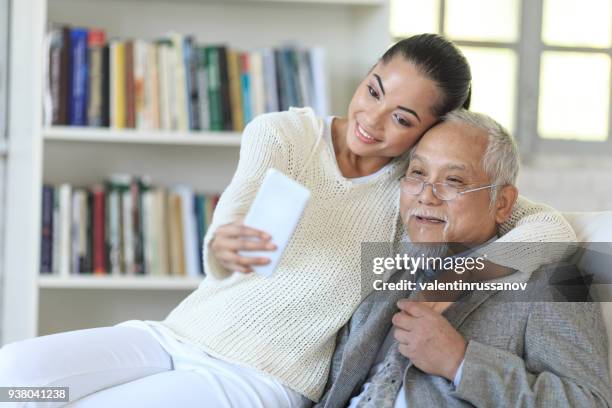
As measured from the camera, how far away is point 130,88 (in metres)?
2.72

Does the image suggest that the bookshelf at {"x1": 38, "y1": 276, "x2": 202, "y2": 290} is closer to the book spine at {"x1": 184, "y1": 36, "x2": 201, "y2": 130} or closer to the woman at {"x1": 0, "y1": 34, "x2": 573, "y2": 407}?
the book spine at {"x1": 184, "y1": 36, "x2": 201, "y2": 130}

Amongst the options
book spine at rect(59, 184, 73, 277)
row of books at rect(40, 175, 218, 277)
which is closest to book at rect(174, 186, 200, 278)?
row of books at rect(40, 175, 218, 277)

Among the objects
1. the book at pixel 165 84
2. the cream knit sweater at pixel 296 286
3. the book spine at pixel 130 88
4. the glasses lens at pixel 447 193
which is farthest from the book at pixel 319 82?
the glasses lens at pixel 447 193

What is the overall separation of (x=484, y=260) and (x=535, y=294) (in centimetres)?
12

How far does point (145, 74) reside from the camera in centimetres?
272

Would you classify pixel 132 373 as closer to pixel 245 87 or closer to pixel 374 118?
pixel 374 118

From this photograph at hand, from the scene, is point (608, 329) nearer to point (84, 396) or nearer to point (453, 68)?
point (453, 68)

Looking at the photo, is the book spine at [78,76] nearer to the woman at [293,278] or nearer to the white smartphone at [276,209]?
the woman at [293,278]

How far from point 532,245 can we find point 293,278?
0.41 meters

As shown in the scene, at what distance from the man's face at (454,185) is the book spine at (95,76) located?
4.53 feet

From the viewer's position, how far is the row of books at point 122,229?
2707mm

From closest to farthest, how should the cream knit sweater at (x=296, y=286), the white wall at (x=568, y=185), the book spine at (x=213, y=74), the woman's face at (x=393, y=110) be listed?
the cream knit sweater at (x=296, y=286)
the woman's face at (x=393, y=110)
the book spine at (x=213, y=74)
the white wall at (x=568, y=185)

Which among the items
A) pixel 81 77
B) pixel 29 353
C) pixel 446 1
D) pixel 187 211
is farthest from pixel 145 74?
pixel 29 353

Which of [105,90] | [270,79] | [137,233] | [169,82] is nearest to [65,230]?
[137,233]
